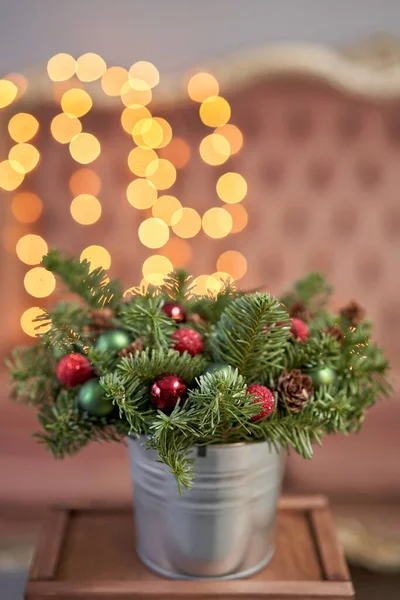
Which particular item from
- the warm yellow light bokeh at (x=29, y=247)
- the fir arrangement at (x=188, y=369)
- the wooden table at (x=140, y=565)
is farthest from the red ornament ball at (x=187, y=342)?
the warm yellow light bokeh at (x=29, y=247)

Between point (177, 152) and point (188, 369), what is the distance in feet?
5.02

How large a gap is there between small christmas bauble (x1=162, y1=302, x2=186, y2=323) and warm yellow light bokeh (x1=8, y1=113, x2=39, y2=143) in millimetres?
1503

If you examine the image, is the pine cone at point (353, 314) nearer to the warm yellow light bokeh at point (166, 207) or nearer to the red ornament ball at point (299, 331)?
the red ornament ball at point (299, 331)

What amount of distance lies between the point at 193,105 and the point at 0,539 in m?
1.36

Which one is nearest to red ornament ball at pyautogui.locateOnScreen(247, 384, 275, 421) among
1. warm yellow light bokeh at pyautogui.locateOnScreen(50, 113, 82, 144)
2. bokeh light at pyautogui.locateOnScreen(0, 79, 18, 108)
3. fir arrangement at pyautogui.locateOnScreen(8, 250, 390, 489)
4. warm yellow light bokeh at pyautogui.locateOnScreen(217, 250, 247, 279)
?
fir arrangement at pyautogui.locateOnScreen(8, 250, 390, 489)

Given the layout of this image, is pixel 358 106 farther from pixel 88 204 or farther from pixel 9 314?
pixel 9 314

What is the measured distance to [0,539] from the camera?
1469mm

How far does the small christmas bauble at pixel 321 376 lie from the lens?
0.61 m

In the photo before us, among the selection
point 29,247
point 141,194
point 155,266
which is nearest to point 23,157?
point 29,247

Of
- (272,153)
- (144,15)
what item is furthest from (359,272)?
A: (144,15)

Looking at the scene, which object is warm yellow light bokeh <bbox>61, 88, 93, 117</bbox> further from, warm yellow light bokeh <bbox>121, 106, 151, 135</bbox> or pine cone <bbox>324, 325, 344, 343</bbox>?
pine cone <bbox>324, 325, 344, 343</bbox>

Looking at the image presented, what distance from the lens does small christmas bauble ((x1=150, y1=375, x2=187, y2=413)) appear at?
55 centimetres

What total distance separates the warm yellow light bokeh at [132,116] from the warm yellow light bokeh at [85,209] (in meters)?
0.25

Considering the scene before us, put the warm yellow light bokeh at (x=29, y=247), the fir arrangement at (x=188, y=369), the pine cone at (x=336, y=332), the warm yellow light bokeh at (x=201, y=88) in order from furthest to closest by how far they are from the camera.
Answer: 1. the warm yellow light bokeh at (x=29, y=247)
2. the warm yellow light bokeh at (x=201, y=88)
3. the pine cone at (x=336, y=332)
4. the fir arrangement at (x=188, y=369)
